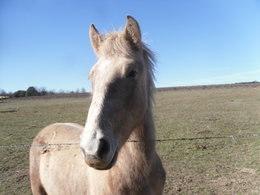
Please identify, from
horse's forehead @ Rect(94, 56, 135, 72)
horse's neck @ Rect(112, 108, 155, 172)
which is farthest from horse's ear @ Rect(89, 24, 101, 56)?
horse's neck @ Rect(112, 108, 155, 172)

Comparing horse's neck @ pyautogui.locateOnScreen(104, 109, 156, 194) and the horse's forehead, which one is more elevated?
the horse's forehead

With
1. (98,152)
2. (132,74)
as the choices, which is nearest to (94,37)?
(132,74)

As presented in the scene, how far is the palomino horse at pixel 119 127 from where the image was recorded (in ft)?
5.29

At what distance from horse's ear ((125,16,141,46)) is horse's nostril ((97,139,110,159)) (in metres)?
1.19

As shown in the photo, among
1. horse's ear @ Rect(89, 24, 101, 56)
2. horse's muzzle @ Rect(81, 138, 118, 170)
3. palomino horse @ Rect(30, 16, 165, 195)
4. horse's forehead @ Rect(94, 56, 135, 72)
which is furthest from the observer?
horse's ear @ Rect(89, 24, 101, 56)

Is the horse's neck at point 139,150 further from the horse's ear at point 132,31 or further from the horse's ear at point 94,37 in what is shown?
the horse's ear at point 94,37

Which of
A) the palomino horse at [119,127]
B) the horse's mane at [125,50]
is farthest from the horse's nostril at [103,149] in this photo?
the horse's mane at [125,50]

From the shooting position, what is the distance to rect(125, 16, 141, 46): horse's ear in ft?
7.14

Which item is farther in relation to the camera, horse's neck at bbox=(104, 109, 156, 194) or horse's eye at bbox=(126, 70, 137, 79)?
horse's neck at bbox=(104, 109, 156, 194)

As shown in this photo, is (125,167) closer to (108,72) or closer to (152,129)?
(152,129)

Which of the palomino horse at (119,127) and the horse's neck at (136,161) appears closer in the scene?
the palomino horse at (119,127)

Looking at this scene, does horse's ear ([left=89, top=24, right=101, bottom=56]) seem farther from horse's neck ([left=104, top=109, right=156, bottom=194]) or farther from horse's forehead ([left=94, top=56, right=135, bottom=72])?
horse's neck ([left=104, top=109, right=156, bottom=194])

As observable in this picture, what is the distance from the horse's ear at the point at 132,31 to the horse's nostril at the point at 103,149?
1.19 metres

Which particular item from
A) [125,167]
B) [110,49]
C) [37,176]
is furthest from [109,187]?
[37,176]
